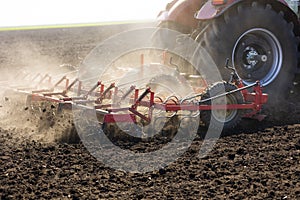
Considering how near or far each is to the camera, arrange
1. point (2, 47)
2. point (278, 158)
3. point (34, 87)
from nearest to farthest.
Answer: point (278, 158) → point (34, 87) → point (2, 47)

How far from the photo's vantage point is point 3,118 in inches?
218

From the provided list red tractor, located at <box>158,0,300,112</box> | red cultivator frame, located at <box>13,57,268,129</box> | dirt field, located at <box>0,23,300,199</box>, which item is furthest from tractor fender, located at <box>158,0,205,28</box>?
dirt field, located at <box>0,23,300,199</box>

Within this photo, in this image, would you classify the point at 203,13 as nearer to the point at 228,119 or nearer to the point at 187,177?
the point at 228,119

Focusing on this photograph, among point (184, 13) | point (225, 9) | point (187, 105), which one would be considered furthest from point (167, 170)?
point (184, 13)

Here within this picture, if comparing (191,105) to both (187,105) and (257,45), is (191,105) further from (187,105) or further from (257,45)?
(257,45)

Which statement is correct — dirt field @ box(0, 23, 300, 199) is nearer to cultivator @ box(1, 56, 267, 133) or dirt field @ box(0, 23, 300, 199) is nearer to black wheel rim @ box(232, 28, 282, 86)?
cultivator @ box(1, 56, 267, 133)

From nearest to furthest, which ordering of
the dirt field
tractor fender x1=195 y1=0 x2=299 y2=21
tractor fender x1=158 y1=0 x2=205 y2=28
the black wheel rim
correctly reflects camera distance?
the dirt field, tractor fender x1=195 y1=0 x2=299 y2=21, the black wheel rim, tractor fender x1=158 y1=0 x2=205 y2=28

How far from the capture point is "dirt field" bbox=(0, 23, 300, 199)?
332cm

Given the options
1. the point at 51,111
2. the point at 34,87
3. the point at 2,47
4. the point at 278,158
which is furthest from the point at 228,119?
the point at 2,47

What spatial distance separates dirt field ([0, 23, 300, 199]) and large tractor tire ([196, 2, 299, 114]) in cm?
68

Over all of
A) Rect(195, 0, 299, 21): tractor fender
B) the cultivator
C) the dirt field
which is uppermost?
Rect(195, 0, 299, 21): tractor fender

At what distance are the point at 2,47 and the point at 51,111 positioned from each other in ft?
40.2

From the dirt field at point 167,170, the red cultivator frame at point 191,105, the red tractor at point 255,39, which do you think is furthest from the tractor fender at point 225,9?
the dirt field at point 167,170

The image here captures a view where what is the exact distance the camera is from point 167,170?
12.3 ft
